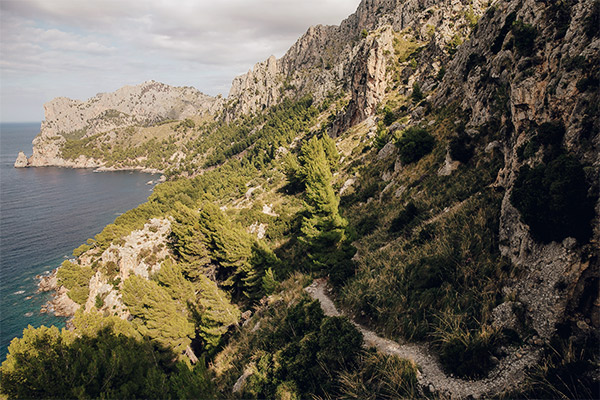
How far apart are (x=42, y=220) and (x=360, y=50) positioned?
126 meters

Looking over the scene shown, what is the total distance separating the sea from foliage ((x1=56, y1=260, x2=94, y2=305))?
4.84 meters

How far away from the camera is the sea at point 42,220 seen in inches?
2159

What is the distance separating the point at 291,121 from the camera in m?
132

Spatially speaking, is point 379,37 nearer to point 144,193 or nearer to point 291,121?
point 291,121

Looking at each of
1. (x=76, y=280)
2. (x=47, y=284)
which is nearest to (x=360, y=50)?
(x=76, y=280)

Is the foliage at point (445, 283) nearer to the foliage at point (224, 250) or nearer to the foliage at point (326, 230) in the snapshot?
the foliage at point (326, 230)

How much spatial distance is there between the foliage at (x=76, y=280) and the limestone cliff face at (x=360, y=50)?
252 ft

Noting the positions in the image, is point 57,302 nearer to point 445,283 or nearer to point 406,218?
point 406,218

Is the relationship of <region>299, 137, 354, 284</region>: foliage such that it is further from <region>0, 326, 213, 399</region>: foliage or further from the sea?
the sea

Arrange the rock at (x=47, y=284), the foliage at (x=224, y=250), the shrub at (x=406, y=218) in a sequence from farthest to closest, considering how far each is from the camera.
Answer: the rock at (x=47, y=284) < the foliage at (x=224, y=250) < the shrub at (x=406, y=218)

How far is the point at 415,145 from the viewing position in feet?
98.0

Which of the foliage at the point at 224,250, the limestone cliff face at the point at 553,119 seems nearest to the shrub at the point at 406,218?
the limestone cliff face at the point at 553,119

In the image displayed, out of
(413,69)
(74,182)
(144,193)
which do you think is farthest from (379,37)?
(74,182)

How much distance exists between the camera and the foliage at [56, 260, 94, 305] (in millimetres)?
52938
